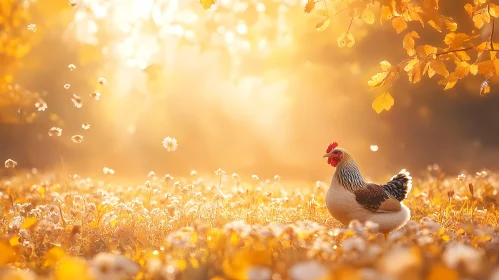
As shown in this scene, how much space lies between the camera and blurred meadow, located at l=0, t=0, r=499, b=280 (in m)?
3.54

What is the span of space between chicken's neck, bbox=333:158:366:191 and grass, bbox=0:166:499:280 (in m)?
0.61

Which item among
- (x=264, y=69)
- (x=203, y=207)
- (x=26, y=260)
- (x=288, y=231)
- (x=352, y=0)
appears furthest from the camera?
(x=264, y=69)

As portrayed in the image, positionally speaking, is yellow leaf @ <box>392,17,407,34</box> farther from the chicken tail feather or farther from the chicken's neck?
the chicken tail feather

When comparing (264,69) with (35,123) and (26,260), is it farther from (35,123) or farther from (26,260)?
(26,260)

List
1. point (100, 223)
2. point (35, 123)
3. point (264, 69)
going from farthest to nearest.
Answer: point (35, 123), point (264, 69), point (100, 223)

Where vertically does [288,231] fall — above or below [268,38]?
below

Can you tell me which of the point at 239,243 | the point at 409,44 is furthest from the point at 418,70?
the point at 239,243

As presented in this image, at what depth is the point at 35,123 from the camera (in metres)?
22.5

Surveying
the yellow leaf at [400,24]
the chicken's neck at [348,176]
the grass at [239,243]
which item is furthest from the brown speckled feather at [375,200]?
the yellow leaf at [400,24]

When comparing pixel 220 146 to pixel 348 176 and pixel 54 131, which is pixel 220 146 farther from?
pixel 348 176

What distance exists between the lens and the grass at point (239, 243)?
2330 mm

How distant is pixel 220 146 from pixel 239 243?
21774 millimetres

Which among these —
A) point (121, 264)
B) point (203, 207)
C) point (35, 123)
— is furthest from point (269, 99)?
point (121, 264)

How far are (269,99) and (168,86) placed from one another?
17.0 feet
